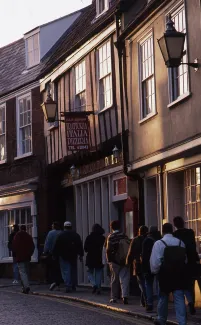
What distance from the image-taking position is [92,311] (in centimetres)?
1844

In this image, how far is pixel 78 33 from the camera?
2780cm

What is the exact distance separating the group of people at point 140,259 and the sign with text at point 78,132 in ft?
7.13

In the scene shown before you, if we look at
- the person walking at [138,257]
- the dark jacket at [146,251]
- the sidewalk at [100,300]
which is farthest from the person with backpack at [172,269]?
the person walking at [138,257]

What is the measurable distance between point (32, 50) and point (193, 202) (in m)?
14.7

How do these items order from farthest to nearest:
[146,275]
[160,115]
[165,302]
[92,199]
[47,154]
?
[47,154] → [92,199] → [160,115] → [146,275] → [165,302]

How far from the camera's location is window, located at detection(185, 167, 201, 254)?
61.1 ft

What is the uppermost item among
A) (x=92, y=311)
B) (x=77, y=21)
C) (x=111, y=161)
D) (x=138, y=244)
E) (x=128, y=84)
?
(x=77, y=21)

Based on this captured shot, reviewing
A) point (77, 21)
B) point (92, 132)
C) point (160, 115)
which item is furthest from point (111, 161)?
point (77, 21)

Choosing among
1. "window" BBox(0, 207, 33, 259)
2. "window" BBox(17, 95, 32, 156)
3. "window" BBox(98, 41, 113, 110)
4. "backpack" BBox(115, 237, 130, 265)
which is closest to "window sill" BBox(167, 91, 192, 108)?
"backpack" BBox(115, 237, 130, 265)

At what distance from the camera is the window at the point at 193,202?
18.6 meters

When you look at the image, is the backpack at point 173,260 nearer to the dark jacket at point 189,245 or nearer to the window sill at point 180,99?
the dark jacket at point 189,245

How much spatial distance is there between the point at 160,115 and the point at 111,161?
14.3 feet

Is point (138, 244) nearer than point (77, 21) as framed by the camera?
Yes

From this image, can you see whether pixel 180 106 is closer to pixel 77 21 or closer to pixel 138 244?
pixel 138 244
